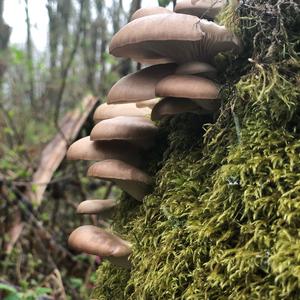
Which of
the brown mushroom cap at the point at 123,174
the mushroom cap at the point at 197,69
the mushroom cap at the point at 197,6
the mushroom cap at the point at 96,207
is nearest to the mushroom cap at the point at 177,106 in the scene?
the mushroom cap at the point at 197,69

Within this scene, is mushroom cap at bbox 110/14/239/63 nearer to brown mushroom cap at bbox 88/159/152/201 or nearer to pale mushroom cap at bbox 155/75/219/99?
pale mushroom cap at bbox 155/75/219/99

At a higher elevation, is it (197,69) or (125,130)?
(197,69)

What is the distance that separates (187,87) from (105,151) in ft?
1.85

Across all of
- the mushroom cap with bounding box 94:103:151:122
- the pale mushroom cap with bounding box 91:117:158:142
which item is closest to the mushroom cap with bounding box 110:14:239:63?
the pale mushroom cap with bounding box 91:117:158:142

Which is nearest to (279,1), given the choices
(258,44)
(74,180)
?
(258,44)

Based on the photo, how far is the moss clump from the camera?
1146mm

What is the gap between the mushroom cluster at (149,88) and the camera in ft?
4.92

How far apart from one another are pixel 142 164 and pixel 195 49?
57 cm

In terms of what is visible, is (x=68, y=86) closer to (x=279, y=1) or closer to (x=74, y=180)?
(x=74, y=180)

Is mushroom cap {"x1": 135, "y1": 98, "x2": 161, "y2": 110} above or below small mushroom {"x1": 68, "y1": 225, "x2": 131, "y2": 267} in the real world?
above

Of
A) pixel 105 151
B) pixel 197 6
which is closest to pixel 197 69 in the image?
pixel 197 6

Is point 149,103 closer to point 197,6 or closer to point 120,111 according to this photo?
point 120,111

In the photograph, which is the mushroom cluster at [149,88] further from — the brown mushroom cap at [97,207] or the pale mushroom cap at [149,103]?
the brown mushroom cap at [97,207]

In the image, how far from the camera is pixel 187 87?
148cm
